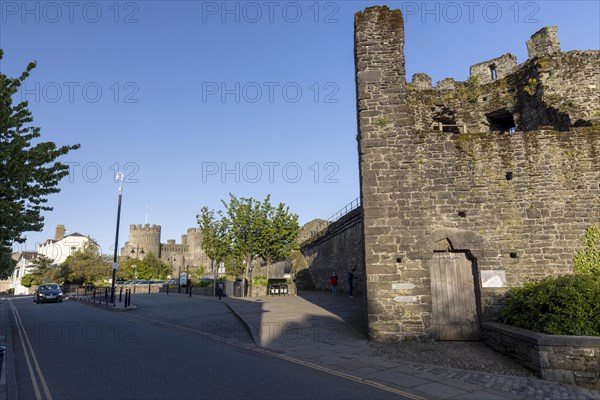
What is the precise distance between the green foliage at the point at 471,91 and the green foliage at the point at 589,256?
24.7 ft

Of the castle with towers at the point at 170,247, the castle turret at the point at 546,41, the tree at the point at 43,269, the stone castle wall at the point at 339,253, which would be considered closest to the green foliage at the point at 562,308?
the stone castle wall at the point at 339,253

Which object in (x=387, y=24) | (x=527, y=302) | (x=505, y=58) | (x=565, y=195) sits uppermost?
(x=505, y=58)

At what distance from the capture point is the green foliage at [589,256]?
34.2 feet

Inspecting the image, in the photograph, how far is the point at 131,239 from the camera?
258 feet

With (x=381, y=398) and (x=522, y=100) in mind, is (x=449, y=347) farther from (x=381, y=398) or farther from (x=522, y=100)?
(x=522, y=100)

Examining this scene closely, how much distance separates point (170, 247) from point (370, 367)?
8261 centimetres

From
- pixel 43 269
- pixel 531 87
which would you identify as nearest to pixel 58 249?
pixel 43 269

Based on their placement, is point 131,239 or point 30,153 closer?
point 30,153

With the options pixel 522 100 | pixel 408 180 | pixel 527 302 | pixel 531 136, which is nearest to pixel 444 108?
pixel 522 100

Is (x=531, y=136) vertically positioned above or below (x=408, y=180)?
above

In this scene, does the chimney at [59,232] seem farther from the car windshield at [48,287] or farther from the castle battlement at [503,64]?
the castle battlement at [503,64]

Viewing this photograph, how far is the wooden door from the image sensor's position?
10.6 meters

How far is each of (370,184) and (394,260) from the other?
7.42 feet

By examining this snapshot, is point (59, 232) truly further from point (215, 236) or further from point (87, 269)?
point (215, 236)
